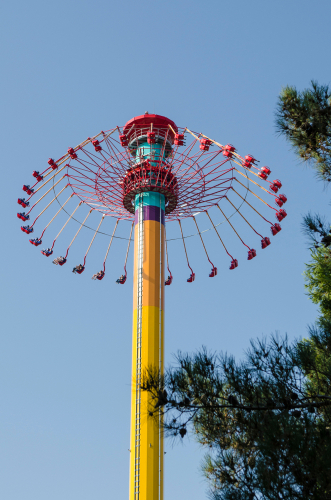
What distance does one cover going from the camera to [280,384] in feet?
31.1

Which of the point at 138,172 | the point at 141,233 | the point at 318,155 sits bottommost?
the point at 318,155

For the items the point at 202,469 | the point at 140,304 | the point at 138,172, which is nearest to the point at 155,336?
the point at 140,304

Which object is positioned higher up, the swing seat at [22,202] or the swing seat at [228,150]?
the swing seat at [228,150]

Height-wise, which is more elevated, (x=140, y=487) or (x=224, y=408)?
(x=140, y=487)

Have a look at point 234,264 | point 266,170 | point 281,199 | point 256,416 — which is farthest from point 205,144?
point 256,416

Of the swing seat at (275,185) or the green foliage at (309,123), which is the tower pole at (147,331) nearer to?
the swing seat at (275,185)

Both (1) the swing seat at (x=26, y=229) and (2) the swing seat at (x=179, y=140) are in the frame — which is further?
(1) the swing seat at (x=26, y=229)

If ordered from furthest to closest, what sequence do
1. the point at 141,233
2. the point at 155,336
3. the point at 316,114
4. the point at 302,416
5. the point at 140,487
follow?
1. the point at 141,233
2. the point at 155,336
3. the point at 140,487
4. the point at 316,114
5. the point at 302,416

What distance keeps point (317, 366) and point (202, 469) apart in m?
3.47

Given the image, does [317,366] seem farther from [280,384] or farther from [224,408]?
[224,408]

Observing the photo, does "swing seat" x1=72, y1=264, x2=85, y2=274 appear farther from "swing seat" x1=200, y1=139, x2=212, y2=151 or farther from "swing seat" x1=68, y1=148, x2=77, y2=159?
"swing seat" x1=200, y1=139, x2=212, y2=151

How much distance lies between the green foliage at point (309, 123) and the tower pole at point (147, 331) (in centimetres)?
948

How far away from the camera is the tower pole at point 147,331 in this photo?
2027 centimetres

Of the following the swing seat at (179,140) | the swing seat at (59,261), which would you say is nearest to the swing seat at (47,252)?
the swing seat at (59,261)
